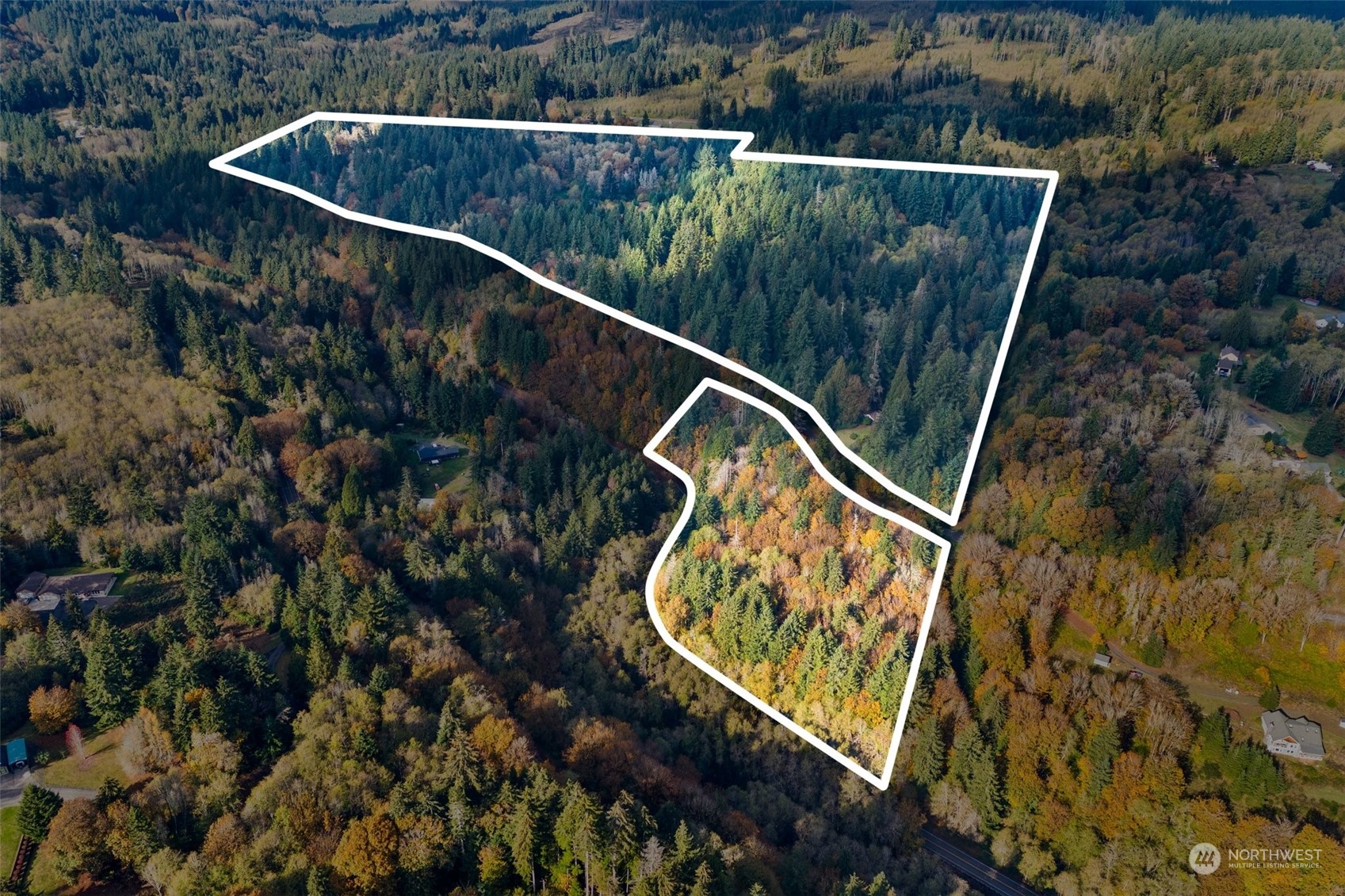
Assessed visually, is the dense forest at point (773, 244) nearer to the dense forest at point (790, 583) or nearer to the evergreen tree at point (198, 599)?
the dense forest at point (790, 583)

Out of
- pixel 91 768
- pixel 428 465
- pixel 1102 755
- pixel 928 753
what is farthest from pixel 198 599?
pixel 1102 755

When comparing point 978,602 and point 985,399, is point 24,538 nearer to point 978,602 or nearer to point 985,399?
point 978,602

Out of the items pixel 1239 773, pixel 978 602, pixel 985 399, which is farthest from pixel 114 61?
pixel 1239 773

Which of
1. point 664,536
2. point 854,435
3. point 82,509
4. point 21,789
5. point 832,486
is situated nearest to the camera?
point 854,435

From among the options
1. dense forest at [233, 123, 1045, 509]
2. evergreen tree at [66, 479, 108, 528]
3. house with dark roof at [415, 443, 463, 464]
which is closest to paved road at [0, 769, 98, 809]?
evergreen tree at [66, 479, 108, 528]

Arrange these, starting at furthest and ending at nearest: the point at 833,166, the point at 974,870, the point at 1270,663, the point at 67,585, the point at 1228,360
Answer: the point at 1228,360, the point at 67,585, the point at 974,870, the point at 1270,663, the point at 833,166

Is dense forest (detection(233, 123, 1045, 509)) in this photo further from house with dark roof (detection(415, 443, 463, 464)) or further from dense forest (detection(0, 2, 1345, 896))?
house with dark roof (detection(415, 443, 463, 464))

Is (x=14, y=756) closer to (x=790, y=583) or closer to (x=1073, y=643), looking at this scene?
(x=790, y=583)
